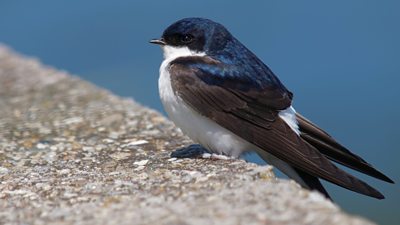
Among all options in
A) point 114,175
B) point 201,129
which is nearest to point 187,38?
point 201,129

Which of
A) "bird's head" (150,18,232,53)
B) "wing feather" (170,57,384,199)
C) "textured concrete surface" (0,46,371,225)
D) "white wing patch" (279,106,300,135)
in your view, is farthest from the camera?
"bird's head" (150,18,232,53)

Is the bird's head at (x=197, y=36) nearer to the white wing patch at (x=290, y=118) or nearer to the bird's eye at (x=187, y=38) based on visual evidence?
the bird's eye at (x=187, y=38)

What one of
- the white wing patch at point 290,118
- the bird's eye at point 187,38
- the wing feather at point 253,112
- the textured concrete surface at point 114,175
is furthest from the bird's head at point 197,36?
the textured concrete surface at point 114,175

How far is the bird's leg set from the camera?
3.92 m

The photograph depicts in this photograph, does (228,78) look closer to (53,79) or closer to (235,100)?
(235,100)

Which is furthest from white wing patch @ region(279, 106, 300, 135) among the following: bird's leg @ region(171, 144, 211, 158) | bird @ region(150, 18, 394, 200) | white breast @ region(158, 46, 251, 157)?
bird's leg @ region(171, 144, 211, 158)

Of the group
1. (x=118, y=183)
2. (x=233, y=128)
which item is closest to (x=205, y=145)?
(x=233, y=128)

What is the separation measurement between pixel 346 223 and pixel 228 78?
1571 millimetres

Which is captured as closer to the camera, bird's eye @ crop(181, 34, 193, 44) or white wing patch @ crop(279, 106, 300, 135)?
white wing patch @ crop(279, 106, 300, 135)

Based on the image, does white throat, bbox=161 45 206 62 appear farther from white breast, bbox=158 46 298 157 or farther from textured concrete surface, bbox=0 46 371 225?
textured concrete surface, bbox=0 46 371 225

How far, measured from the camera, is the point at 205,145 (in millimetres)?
3820

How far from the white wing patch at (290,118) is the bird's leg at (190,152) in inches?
13.9

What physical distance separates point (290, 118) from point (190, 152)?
46 cm

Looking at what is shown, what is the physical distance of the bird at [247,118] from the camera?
12.3 feet
